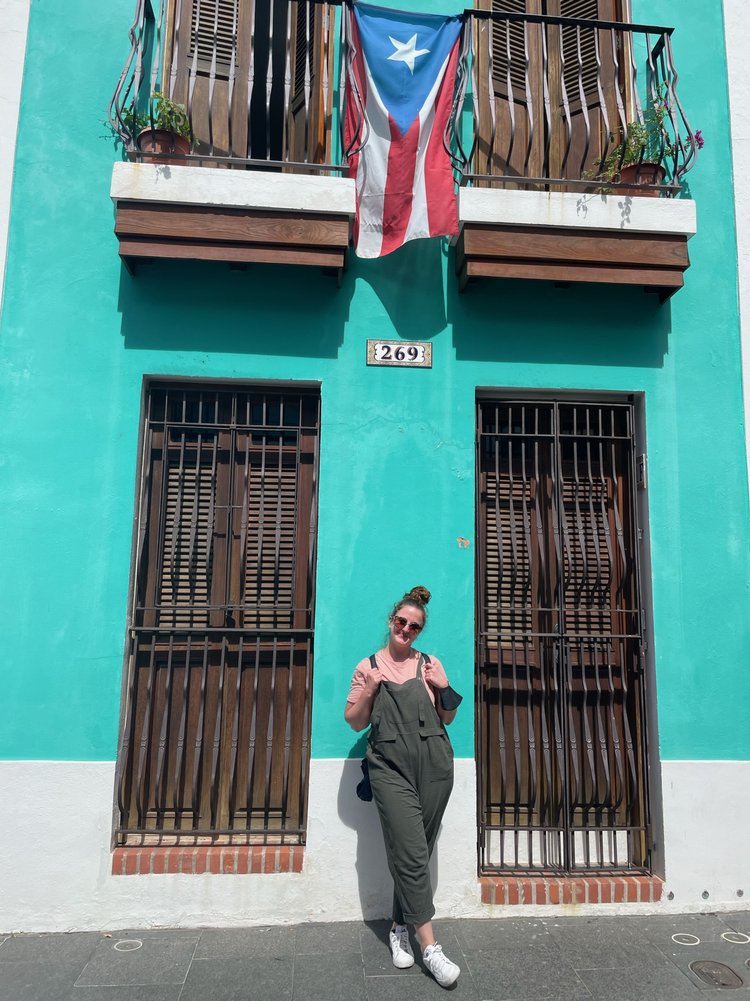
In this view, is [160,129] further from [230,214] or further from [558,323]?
[558,323]

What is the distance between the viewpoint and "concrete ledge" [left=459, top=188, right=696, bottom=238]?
14.9 feet

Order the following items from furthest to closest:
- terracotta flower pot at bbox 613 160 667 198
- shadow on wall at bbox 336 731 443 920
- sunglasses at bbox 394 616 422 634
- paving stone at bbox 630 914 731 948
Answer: terracotta flower pot at bbox 613 160 667 198 → shadow on wall at bbox 336 731 443 920 → paving stone at bbox 630 914 731 948 → sunglasses at bbox 394 616 422 634

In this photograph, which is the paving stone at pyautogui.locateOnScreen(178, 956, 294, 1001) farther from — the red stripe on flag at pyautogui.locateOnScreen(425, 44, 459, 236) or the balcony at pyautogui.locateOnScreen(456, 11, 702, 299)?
the red stripe on flag at pyautogui.locateOnScreen(425, 44, 459, 236)

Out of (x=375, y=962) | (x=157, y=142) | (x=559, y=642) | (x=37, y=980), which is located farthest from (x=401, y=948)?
(x=157, y=142)

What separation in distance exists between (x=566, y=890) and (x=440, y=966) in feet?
3.72

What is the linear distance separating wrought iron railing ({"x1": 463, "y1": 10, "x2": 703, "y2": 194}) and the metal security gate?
1680mm

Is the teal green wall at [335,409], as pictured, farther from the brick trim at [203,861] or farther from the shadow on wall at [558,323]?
the brick trim at [203,861]

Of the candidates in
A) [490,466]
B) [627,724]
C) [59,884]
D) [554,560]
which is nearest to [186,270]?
[490,466]

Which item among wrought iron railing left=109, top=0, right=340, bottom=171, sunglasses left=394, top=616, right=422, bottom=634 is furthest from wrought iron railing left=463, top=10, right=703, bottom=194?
sunglasses left=394, top=616, right=422, bottom=634

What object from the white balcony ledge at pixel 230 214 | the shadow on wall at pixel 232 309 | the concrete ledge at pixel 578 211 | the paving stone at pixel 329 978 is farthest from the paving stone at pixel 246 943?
the concrete ledge at pixel 578 211

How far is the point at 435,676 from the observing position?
12.9 feet

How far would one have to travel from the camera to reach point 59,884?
406 cm

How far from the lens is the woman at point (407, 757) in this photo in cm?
363

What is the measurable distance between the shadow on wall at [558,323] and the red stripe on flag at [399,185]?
1.69 ft
